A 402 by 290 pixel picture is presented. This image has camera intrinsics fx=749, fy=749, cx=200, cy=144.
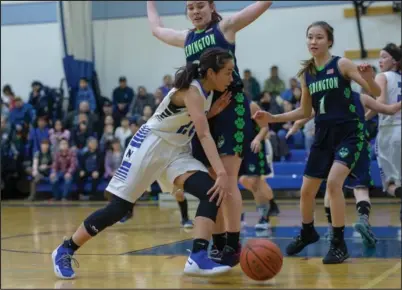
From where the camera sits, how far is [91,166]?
14531 mm

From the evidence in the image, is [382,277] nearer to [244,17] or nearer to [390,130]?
[244,17]

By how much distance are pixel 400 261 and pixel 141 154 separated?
2016mm

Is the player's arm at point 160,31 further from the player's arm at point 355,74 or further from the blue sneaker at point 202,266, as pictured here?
the blue sneaker at point 202,266

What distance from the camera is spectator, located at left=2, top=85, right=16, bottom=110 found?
16.8 m

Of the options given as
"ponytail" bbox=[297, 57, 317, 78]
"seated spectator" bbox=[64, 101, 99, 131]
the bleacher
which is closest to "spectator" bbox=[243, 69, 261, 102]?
the bleacher

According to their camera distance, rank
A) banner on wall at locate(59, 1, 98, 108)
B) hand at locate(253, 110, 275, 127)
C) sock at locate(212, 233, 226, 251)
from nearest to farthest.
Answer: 1. sock at locate(212, 233, 226, 251)
2. hand at locate(253, 110, 275, 127)
3. banner on wall at locate(59, 1, 98, 108)

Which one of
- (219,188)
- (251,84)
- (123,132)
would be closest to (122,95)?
(123,132)

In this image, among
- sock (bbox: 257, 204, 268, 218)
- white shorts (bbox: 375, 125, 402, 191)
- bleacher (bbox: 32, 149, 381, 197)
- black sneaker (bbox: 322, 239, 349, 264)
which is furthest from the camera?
bleacher (bbox: 32, 149, 381, 197)

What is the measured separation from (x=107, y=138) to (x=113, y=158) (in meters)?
0.68

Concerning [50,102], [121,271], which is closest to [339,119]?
[121,271]

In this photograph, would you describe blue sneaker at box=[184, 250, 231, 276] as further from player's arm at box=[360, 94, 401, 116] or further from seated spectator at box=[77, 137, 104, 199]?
seated spectator at box=[77, 137, 104, 199]

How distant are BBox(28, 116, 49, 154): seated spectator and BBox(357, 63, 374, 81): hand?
1080 centimetres

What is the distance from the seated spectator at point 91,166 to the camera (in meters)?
14.5

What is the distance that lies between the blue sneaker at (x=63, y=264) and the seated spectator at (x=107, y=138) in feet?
32.2
